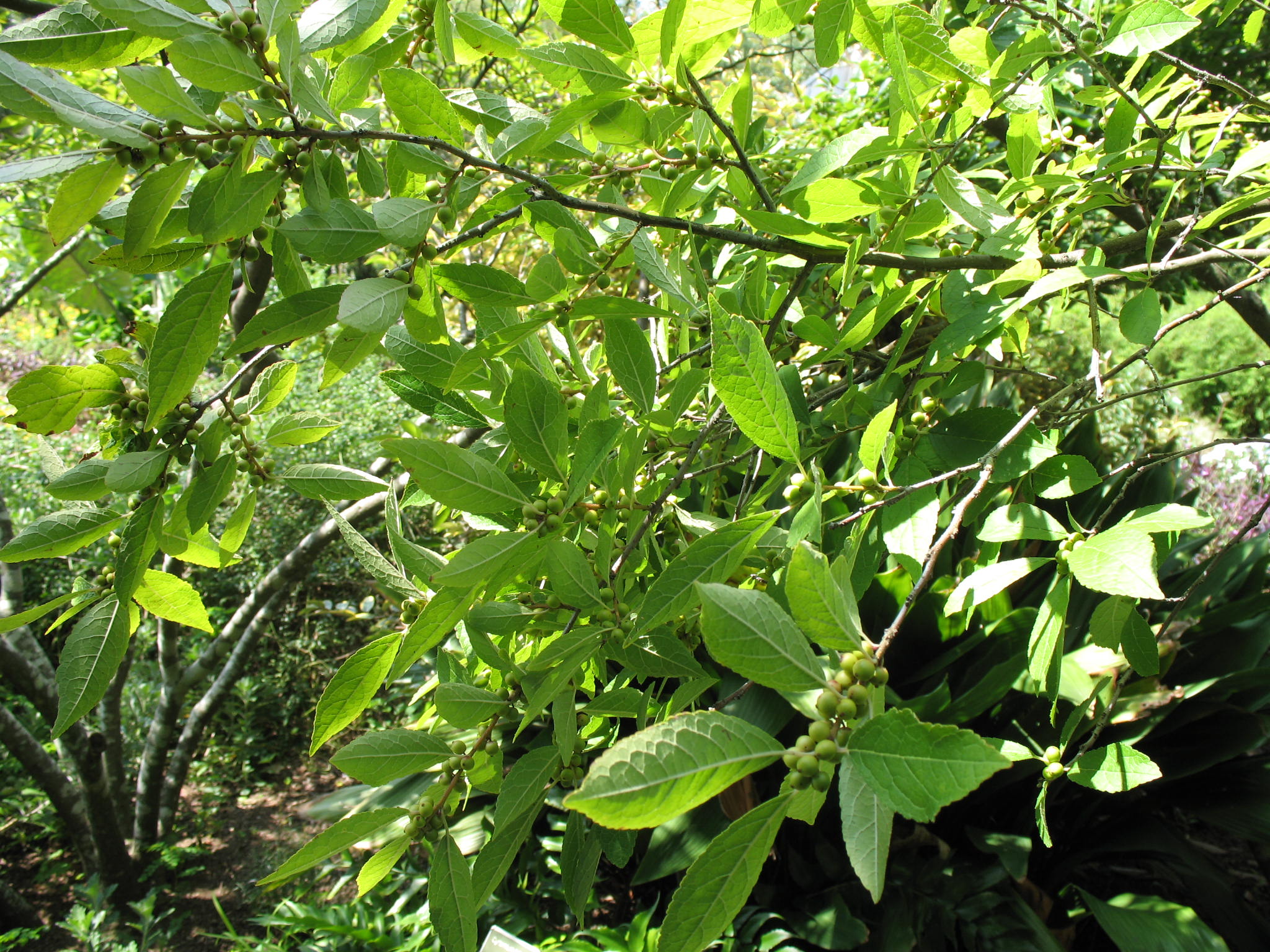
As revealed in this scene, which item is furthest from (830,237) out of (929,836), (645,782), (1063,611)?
Result: (929,836)

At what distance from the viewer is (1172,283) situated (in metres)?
3.66

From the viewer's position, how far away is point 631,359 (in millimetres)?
846

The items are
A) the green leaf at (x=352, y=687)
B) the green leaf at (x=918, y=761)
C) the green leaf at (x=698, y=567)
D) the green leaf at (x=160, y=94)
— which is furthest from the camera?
the green leaf at (x=352, y=687)

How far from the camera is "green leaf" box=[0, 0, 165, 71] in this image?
601mm

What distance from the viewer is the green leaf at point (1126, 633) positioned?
0.86m

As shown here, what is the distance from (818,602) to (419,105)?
1.84 feet

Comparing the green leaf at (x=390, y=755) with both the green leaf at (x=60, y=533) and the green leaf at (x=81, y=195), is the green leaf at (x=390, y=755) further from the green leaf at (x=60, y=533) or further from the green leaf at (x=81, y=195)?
the green leaf at (x=81, y=195)

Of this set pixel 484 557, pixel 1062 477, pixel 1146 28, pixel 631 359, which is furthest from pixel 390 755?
pixel 1146 28

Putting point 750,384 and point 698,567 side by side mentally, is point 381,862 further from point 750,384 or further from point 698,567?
point 750,384

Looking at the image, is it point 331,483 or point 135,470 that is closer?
point 135,470

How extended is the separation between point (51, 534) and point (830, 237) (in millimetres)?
896

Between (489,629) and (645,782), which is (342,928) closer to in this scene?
(489,629)

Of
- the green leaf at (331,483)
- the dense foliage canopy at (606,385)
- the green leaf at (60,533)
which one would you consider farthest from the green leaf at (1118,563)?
the green leaf at (60,533)

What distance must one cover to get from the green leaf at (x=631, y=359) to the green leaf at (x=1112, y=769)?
25.5 inches
